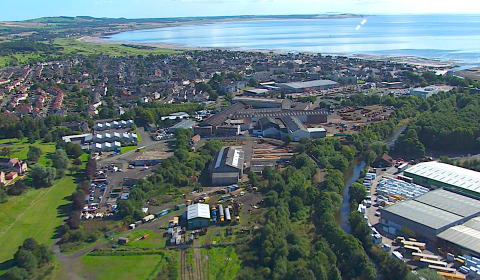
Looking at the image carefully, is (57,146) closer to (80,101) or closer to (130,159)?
(130,159)

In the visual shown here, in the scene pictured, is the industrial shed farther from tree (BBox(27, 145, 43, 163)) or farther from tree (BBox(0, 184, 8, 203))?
tree (BBox(27, 145, 43, 163))

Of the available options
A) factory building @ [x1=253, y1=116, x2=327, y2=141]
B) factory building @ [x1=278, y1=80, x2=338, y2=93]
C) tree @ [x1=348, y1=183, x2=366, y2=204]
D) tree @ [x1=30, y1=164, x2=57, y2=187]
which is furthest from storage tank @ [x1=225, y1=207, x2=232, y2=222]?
factory building @ [x1=278, y1=80, x2=338, y2=93]

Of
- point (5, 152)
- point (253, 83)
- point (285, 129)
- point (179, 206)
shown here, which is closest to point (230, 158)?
point (179, 206)

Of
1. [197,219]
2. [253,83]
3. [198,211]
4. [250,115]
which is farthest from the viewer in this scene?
[253,83]

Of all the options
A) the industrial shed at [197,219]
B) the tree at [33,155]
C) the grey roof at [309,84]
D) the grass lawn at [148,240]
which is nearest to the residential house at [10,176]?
the tree at [33,155]

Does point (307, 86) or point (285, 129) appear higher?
point (307, 86)

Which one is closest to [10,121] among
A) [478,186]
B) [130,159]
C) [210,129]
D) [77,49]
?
[130,159]

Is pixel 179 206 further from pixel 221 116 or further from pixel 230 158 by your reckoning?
pixel 221 116

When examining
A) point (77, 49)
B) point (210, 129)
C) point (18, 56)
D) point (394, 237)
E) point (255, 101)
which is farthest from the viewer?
point (77, 49)
